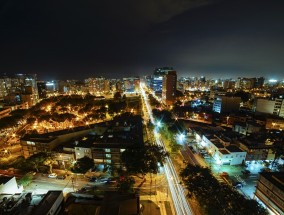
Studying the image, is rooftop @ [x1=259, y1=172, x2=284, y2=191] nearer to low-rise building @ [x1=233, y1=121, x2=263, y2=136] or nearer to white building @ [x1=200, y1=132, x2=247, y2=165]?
white building @ [x1=200, y1=132, x2=247, y2=165]

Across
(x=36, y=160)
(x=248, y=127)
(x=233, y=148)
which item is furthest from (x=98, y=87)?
(x=233, y=148)

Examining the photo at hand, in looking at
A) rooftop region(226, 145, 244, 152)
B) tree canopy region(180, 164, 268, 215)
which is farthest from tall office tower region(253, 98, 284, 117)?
tree canopy region(180, 164, 268, 215)

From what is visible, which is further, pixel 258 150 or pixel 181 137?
pixel 181 137

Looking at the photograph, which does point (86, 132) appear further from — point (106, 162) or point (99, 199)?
point (99, 199)

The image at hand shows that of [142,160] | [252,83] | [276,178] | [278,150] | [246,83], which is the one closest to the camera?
[276,178]

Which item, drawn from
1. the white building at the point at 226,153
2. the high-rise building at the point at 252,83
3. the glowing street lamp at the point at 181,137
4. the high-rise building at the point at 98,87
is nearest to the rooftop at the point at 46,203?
the white building at the point at 226,153

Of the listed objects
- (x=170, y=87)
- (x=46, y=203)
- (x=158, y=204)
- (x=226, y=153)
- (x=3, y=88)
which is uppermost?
(x=170, y=87)

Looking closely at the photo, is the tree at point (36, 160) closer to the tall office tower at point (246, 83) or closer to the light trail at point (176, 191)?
the light trail at point (176, 191)

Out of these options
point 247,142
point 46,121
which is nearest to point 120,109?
point 46,121

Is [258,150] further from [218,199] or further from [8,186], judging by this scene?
[8,186]
